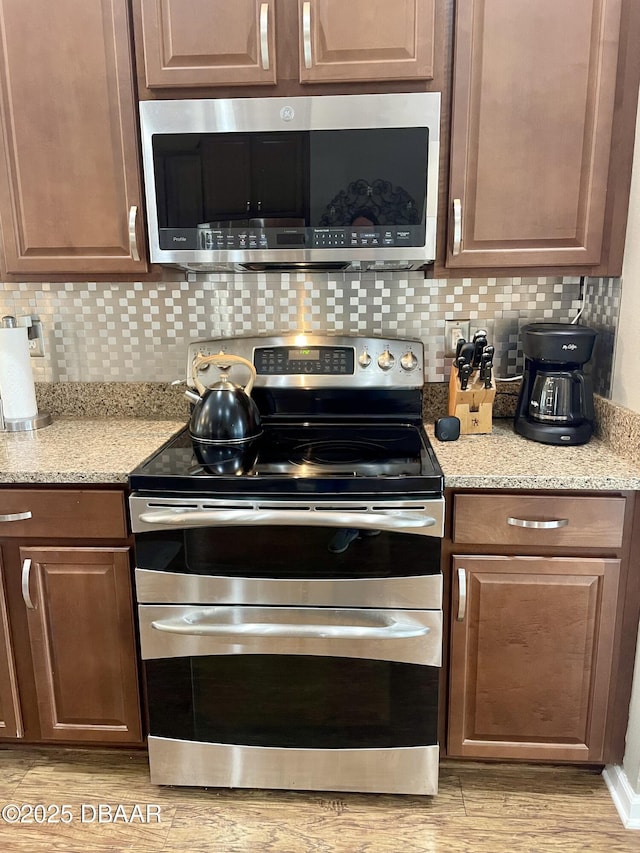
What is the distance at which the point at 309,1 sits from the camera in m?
1.54

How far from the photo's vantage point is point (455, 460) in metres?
1.61

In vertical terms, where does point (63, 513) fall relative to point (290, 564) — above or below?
above

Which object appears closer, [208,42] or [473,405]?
[208,42]

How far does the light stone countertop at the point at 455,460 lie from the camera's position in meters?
1.50

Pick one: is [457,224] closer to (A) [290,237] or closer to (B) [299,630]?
(A) [290,237]

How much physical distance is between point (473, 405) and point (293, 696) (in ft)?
3.13

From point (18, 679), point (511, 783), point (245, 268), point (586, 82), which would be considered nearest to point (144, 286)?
point (245, 268)

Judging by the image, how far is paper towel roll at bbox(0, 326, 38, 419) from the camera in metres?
1.87

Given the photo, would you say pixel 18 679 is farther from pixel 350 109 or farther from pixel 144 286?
pixel 350 109

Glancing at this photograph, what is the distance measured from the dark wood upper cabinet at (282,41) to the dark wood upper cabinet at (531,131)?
0.14 metres

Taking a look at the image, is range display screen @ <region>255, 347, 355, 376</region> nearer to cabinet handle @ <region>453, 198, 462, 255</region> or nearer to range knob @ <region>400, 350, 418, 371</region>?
range knob @ <region>400, 350, 418, 371</region>

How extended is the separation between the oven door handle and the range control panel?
741mm

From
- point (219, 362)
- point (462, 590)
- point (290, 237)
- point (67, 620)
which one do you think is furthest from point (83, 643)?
point (290, 237)

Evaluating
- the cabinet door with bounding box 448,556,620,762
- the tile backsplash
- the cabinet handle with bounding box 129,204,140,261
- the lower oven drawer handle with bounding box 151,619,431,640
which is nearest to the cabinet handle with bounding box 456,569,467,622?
the cabinet door with bounding box 448,556,620,762
